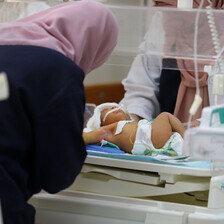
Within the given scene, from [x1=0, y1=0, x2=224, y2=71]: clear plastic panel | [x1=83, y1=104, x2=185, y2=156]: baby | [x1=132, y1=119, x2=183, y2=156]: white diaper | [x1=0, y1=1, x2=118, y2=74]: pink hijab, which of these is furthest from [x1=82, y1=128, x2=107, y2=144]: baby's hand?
[x1=0, y1=1, x2=118, y2=74]: pink hijab

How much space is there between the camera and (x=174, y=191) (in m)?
1.27

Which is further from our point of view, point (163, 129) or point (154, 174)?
point (163, 129)

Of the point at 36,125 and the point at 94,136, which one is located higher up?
the point at 36,125

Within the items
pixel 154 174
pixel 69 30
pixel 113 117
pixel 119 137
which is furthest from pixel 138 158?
pixel 69 30

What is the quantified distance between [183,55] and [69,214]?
22.6 inches

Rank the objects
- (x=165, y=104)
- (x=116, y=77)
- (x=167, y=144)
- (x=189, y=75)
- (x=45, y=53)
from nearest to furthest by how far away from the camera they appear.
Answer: (x=45, y=53)
(x=167, y=144)
(x=189, y=75)
(x=165, y=104)
(x=116, y=77)

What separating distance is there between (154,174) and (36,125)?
0.52 m

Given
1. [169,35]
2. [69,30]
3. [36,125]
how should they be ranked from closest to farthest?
[36,125], [69,30], [169,35]

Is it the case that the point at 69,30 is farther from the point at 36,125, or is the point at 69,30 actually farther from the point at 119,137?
the point at 119,137

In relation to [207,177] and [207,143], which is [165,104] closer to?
[207,177]

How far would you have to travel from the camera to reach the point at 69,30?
106cm

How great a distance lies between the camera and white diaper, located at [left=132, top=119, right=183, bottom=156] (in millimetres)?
1381

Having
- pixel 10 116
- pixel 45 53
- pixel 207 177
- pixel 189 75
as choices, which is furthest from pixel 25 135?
pixel 189 75

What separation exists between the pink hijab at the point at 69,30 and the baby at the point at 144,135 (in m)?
0.38
